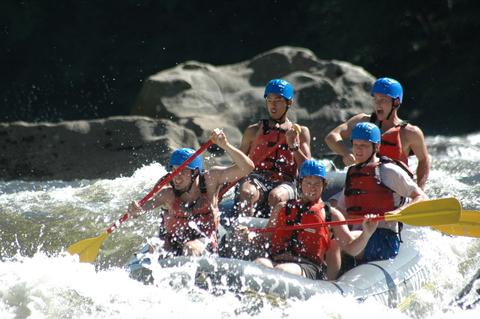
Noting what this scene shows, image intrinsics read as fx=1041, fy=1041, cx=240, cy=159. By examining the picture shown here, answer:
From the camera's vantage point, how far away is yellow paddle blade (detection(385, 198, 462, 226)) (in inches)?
262

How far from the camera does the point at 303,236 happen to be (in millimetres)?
6633

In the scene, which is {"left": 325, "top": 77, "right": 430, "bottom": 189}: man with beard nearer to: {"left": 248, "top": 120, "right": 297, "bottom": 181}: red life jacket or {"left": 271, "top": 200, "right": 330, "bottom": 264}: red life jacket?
{"left": 248, "top": 120, "right": 297, "bottom": 181}: red life jacket

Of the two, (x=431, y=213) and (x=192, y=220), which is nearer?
(x=431, y=213)

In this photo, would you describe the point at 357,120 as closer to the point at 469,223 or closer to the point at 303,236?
the point at 469,223

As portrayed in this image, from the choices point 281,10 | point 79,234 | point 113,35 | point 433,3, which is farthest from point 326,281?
point 113,35

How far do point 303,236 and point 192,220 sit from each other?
0.76 meters

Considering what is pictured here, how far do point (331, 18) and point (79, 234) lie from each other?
989cm

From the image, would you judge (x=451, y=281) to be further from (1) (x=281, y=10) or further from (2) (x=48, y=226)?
(1) (x=281, y=10)

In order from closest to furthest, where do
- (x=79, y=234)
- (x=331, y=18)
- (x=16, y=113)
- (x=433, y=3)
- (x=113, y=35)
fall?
1. (x=79, y=234)
2. (x=433, y=3)
3. (x=331, y=18)
4. (x=16, y=113)
5. (x=113, y=35)

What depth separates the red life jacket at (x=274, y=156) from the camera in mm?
8258

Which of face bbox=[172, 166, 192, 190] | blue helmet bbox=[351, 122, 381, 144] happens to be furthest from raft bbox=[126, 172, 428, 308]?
blue helmet bbox=[351, 122, 381, 144]

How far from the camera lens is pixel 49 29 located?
2144 centimetres

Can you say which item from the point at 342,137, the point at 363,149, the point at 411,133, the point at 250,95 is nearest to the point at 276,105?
the point at 342,137

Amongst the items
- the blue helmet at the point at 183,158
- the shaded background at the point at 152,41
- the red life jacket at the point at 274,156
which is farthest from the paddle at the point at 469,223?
the shaded background at the point at 152,41
